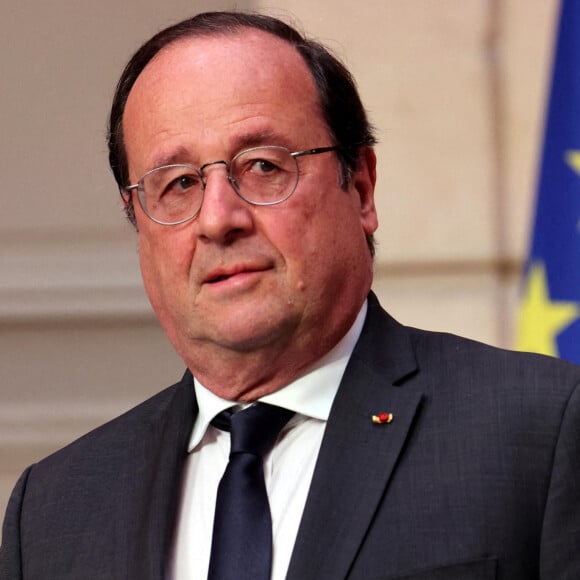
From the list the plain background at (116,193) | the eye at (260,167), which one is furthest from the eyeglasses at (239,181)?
the plain background at (116,193)

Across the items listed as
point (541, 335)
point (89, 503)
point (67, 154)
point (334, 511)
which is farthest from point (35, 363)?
point (334, 511)

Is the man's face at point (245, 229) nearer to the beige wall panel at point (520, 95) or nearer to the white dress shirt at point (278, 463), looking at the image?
the white dress shirt at point (278, 463)

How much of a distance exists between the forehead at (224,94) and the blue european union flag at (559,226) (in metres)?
1.60

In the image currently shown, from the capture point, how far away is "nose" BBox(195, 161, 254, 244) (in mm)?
1936

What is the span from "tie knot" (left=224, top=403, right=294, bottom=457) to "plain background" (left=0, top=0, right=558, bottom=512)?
6.76 feet

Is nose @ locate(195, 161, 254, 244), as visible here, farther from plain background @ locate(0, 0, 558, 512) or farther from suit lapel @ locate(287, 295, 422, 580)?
plain background @ locate(0, 0, 558, 512)

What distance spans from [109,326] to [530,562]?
2.71 m

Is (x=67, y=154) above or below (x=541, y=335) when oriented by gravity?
above

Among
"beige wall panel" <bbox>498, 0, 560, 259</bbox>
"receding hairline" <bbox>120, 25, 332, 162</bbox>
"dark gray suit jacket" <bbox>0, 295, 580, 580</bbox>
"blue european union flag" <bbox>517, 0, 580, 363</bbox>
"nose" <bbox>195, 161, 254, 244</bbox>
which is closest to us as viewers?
"dark gray suit jacket" <bbox>0, 295, 580, 580</bbox>

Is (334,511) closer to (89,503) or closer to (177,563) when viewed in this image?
(177,563)

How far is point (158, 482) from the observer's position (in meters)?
2.08

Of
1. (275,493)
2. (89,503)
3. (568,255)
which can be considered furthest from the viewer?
(568,255)

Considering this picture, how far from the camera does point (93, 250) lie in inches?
171

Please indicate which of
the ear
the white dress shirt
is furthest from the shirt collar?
the ear
